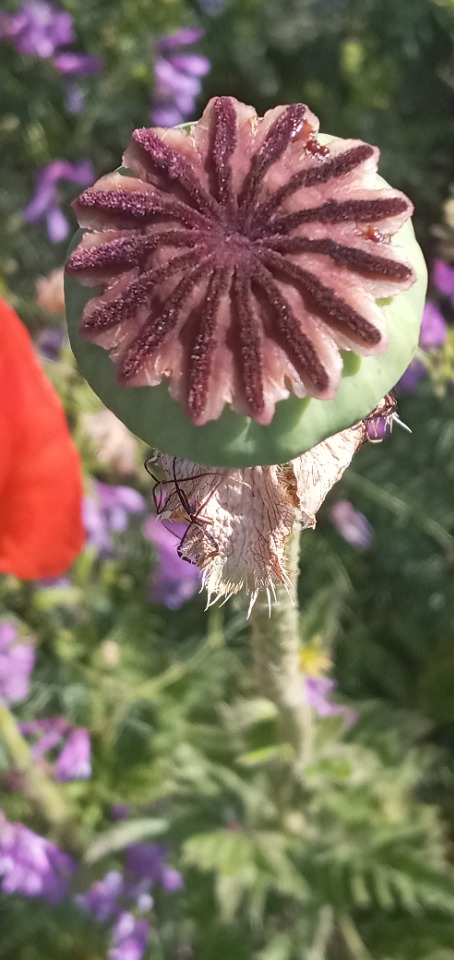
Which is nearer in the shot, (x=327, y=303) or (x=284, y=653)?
(x=327, y=303)

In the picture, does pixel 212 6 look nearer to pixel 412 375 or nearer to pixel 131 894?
pixel 412 375

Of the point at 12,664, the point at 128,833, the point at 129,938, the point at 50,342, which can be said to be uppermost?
the point at 50,342

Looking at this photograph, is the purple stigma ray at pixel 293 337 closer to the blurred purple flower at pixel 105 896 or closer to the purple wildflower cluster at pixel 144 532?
the purple wildflower cluster at pixel 144 532

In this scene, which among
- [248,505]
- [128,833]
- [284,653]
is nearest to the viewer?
[248,505]

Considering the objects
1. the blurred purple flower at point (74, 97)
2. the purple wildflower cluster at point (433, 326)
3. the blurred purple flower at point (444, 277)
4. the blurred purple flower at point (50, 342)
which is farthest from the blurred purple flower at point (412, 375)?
→ the blurred purple flower at point (74, 97)

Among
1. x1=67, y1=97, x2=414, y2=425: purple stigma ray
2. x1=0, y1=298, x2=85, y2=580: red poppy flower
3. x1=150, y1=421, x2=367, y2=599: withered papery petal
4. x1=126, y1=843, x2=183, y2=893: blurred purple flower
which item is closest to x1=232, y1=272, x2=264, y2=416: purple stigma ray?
x1=67, y1=97, x2=414, y2=425: purple stigma ray

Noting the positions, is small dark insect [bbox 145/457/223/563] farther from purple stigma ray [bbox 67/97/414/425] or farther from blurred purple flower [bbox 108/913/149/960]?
blurred purple flower [bbox 108/913/149/960]

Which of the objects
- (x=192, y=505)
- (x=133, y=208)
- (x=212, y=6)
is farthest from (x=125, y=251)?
(x=212, y=6)
